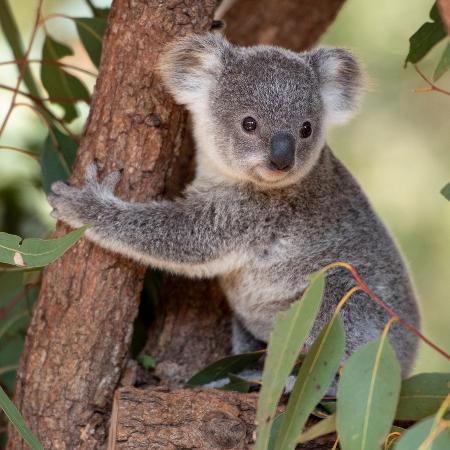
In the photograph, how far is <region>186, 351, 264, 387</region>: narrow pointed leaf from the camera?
3381mm

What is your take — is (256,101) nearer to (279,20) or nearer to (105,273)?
(105,273)

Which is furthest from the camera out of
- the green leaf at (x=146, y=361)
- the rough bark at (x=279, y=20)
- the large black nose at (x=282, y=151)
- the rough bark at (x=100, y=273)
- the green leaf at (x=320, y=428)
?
the rough bark at (x=279, y=20)

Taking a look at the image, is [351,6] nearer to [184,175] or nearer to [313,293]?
[184,175]

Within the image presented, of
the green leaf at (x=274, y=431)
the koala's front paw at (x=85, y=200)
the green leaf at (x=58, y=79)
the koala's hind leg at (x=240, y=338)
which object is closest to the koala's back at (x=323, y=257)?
the koala's hind leg at (x=240, y=338)

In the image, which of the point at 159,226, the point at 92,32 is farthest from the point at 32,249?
the point at 92,32

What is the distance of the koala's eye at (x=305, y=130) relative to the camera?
3.17 metres

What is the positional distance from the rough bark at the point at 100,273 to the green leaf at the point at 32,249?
1.71 feet

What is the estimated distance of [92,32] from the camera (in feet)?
12.2

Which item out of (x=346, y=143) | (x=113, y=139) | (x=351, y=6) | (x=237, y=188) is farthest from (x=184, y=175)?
(x=351, y=6)

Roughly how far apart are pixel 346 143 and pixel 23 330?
384 centimetres

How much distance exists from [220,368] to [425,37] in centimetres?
161

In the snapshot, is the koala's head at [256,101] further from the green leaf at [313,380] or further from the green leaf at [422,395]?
the green leaf at [422,395]

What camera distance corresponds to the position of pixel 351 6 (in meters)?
7.08

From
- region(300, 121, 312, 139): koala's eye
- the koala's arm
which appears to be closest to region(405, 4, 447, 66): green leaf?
region(300, 121, 312, 139): koala's eye
